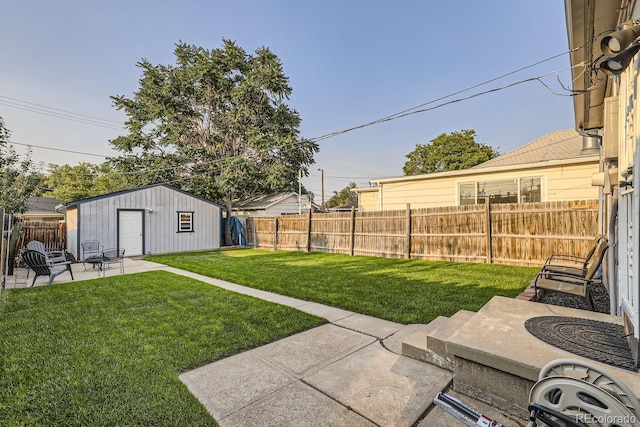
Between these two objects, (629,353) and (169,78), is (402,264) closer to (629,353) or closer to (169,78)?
(629,353)

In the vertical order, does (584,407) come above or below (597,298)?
above

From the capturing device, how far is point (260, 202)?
63.9 feet

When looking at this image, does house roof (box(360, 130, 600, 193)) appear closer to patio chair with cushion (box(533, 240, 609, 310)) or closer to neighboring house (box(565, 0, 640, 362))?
neighboring house (box(565, 0, 640, 362))

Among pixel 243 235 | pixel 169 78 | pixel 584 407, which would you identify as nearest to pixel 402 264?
pixel 584 407

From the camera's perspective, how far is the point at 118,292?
213 inches

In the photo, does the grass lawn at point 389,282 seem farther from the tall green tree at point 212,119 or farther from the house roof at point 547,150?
the tall green tree at point 212,119

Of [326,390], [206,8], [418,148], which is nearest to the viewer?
[326,390]

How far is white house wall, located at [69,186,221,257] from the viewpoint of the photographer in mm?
10867

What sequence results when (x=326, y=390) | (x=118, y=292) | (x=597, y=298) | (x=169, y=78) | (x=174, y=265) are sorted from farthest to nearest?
(x=169, y=78)
(x=174, y=265)
(x=118, y=292)
(x=597, y=298)
(x=326, y=390)

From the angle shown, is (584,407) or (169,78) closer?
(584,407)

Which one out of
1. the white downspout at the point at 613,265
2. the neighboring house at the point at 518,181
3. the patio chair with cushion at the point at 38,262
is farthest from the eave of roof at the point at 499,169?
the patio chair with cushion at the point at 38,262

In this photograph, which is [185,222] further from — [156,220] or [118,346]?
[118,346]

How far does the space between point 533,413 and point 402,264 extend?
7.17 m

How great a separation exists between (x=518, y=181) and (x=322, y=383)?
982 centimetres
